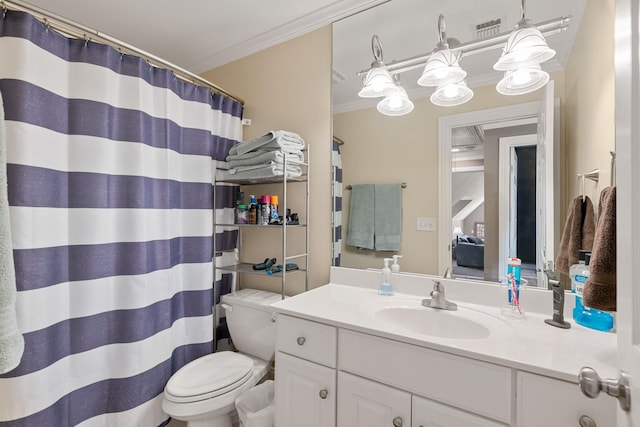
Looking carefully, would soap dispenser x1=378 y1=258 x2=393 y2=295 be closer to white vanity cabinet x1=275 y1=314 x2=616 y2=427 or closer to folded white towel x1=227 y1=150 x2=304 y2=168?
white vanity cabinet x1=275 y1=314 x2=616 y2=427

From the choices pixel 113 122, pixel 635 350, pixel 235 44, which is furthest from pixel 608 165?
pixel 235 44

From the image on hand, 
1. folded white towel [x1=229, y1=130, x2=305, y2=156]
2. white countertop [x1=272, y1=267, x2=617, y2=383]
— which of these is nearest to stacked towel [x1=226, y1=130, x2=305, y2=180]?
folded white towel [x1=229, y1=130, x2=305, y2=156]

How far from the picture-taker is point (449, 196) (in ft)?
4.47

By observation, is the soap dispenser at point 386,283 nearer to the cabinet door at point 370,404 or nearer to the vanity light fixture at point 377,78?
the cabinet door at point 370,404

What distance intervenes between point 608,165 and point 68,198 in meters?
1.98

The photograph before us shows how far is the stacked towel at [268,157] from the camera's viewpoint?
1.53 meters

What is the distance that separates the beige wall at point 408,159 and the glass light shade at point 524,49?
5.0 inches

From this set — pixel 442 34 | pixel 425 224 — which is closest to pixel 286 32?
pixel 442 34

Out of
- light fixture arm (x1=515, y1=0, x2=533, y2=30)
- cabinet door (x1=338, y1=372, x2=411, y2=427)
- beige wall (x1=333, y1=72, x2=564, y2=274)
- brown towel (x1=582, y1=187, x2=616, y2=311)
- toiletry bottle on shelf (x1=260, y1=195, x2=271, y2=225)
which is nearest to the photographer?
brown towel (x1=582, y1=187, x2=616, y2=311)

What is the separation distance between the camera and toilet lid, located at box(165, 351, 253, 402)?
125 centimetres

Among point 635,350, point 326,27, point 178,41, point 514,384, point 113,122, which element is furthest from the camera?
point 178,41

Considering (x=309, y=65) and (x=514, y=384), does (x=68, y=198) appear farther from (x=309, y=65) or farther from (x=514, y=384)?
(x=514, y=384)

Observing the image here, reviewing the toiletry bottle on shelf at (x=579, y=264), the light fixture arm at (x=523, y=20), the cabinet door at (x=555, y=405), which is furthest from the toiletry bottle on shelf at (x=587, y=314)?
the light fixture arm at (x=523, y=20)

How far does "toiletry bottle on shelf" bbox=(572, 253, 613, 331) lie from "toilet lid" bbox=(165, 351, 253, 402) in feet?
4.56
